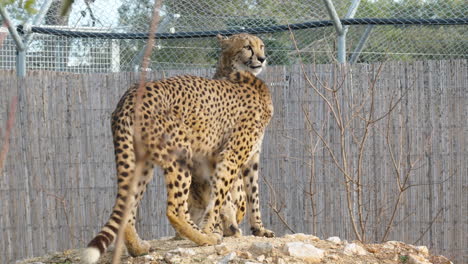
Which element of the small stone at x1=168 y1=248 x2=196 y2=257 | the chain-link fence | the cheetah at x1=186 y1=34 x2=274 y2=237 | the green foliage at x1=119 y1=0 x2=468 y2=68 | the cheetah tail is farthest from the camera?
the green foliage at x1=119 y1=0 x2=468 y2=68

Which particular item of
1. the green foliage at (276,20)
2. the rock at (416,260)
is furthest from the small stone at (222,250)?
the green foliage at (276,20)

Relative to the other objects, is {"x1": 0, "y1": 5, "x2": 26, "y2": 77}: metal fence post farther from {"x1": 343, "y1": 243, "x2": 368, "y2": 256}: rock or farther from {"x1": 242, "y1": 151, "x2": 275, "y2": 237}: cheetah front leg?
{"x1": 343, "y1": 243, "x2": 368, "y2": 256}: rock

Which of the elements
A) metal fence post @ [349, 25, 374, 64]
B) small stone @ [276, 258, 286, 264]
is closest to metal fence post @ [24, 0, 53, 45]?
metal fence post @ [349, 25, 374, 64]

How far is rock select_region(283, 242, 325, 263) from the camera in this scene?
3971 mm

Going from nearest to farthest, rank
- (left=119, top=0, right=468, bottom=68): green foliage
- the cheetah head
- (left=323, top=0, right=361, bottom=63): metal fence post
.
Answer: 1. the cheetah head
2. (left=323, top=0, right=361, bottom=63): metal fence post
3. (left=119, top=0, right=468, bottom=68): green foliage

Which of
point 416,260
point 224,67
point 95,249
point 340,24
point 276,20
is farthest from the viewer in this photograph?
point 276,20

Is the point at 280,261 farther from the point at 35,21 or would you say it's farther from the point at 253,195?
the point at 35,21

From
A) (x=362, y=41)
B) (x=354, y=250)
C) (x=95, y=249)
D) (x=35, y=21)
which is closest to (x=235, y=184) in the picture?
(x=354, y=250)

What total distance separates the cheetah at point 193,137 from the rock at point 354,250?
0.72 metres

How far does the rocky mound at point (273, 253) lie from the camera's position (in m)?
3.90

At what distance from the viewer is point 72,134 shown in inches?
273

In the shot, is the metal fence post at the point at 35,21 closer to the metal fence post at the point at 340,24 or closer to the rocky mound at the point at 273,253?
the metal fence post at the point at 340,24

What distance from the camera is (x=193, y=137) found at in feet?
13.9

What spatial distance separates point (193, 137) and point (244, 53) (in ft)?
2.66
